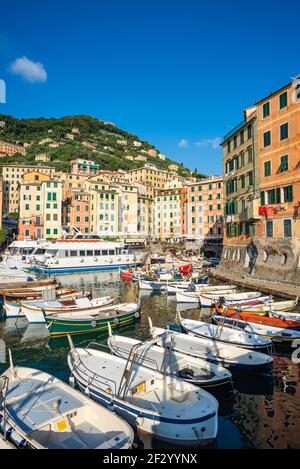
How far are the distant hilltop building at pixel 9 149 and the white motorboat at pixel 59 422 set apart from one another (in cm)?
15978

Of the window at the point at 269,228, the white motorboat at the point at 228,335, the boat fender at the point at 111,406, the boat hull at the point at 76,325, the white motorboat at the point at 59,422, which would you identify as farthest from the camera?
the window at the point at 269,228

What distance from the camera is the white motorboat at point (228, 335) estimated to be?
46.4 feet

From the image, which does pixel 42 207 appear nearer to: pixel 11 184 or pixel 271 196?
pixel 11 184

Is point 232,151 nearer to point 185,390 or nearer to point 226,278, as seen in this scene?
point 226,278

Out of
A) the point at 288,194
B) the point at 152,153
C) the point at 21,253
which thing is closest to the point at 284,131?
the point at 288,194

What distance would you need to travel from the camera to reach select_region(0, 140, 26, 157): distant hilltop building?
5906 inches

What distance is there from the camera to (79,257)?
173 feet

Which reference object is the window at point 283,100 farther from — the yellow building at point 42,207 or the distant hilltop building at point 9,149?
the distant hilltop building at point 9,149

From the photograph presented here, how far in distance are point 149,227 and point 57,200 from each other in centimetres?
2990

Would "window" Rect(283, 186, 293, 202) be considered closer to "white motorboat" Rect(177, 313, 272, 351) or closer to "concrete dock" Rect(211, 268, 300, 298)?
"concrete dock" Rect(211, 268, 300, 298)

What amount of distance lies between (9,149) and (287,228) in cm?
15707

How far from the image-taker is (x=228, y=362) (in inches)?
498

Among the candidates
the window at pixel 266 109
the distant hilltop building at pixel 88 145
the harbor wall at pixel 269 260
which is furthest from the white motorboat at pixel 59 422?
the distant hilltop building at pixel 88 145
